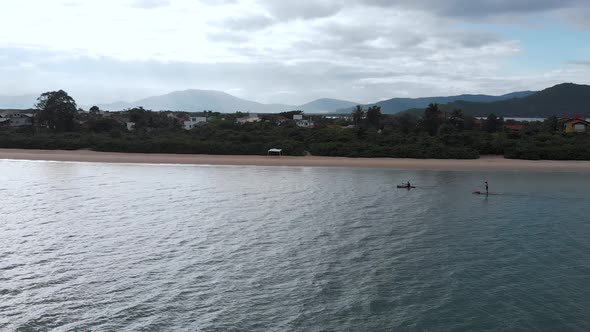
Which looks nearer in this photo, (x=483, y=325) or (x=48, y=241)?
Answer: (x=483, y=325)

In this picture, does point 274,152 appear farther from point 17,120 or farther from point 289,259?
point 17,120

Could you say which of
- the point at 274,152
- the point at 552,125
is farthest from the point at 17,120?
the point at 552,125

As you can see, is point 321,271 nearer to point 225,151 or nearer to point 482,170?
point 482,170

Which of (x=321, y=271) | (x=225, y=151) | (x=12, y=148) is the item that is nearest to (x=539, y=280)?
(x=321, y=271)

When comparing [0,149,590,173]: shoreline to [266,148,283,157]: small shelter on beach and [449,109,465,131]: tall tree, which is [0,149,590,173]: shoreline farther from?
[449,109,465,131]: tall tree

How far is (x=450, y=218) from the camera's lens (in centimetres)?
2956

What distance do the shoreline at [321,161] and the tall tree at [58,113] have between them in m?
18.8

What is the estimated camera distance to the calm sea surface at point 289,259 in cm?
1534

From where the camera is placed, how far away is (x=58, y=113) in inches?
3120

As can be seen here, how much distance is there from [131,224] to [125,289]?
9.93 metres

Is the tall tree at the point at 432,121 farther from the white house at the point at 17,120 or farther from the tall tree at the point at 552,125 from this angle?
the white house at the point at 17,120

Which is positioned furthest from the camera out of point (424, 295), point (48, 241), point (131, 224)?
point (131, 224)

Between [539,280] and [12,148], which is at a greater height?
[12,148]

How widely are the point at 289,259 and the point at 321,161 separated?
1424 inches
